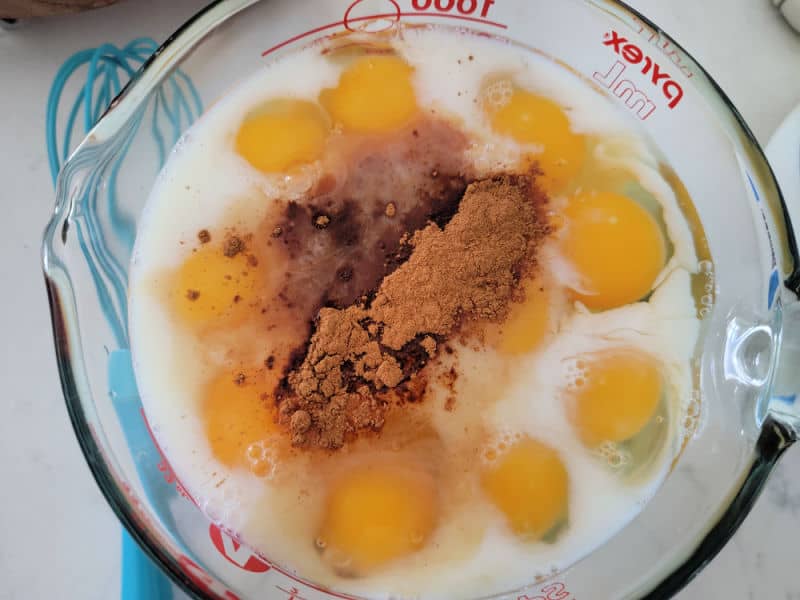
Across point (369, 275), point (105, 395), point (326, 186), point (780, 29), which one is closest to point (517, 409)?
point (369, 275)

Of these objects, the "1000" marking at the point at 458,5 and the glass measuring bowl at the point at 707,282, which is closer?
the glass measuring bowl at the point at 707,282

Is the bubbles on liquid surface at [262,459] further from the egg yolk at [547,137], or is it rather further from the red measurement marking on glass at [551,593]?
the egg yolk at [547,137]

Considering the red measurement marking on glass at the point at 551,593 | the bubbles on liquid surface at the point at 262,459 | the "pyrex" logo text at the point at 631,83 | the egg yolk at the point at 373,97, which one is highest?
the "pyrex" logo text at the point at 631,83

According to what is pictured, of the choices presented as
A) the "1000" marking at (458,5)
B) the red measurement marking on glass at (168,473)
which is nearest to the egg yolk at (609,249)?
the "1000" marking at (458,5)

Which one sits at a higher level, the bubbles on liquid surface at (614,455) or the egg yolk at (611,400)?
the egg yolk at (611,400)

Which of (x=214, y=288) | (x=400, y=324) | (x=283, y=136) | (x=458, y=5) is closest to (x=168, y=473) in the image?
(x=214, y=288)
